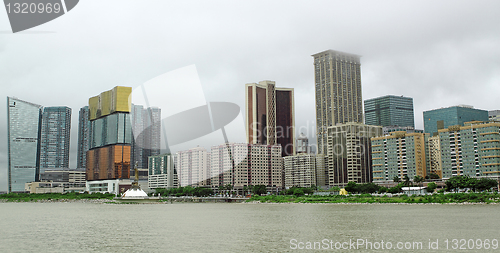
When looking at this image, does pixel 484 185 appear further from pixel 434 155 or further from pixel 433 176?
pixel 434 155

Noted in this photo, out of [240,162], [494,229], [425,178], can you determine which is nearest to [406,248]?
[494,229]

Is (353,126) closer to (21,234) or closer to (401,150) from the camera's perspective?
(401,150)

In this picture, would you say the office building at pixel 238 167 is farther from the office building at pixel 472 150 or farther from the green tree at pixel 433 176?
the office building at pixel 472 150

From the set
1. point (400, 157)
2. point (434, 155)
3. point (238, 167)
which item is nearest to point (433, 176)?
point (400, 157)

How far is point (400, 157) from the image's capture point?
158 meters

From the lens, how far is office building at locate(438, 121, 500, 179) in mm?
128750

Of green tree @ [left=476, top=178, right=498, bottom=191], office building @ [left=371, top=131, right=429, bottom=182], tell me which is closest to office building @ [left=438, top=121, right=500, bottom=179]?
office building @ [left=371, top=131, right=429, bottom=182]

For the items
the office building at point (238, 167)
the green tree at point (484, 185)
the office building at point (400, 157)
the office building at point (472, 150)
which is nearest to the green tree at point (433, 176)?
the office building at point (472, 150)

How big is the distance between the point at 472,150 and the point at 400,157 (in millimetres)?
26585

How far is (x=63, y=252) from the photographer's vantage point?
92.4ft

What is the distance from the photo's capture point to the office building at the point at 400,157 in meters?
155

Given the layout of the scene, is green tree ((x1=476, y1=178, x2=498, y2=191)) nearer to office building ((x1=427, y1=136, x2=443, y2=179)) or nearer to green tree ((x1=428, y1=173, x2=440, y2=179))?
green tree ((x1=428, y1=173, x2=440, y2=179))

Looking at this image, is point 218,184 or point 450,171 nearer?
point 450,171

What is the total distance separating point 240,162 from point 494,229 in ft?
515
